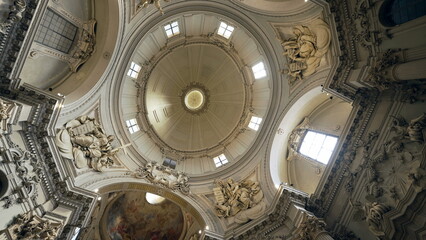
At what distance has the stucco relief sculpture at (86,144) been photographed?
13.9m

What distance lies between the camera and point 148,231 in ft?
78.2

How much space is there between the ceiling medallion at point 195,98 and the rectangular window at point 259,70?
248 inches

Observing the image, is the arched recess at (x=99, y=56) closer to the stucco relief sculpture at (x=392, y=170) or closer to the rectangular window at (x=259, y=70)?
the rectangular window at (x=259, y=70)

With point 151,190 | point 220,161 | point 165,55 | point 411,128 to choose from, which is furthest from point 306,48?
point 151,190

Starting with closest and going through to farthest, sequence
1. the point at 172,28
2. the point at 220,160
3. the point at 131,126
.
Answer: the point at 172,28 < the point at 131,126 < the point at 220,160

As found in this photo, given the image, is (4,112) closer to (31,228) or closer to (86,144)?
(31,228)

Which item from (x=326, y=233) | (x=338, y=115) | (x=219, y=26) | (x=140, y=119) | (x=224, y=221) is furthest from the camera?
(x=140, y=119)

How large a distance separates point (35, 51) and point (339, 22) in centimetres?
1529

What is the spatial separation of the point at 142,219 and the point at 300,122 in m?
16.5

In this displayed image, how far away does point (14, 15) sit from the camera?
33.6 feet

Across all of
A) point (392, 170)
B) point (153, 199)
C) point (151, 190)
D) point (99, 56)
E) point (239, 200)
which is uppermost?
point (392, 170)

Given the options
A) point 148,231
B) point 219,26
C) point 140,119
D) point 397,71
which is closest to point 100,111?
point 140,119

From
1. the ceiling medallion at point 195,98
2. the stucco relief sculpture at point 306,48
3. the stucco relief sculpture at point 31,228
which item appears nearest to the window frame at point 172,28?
the ceiling medallion at point 195,98

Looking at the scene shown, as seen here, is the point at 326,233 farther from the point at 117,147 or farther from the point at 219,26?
the point at 219,26
